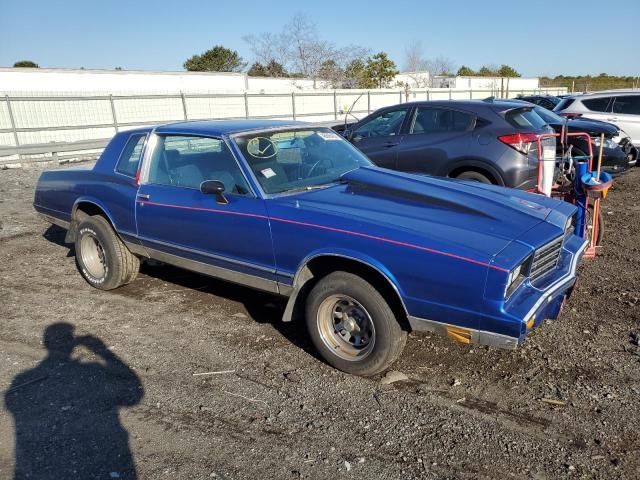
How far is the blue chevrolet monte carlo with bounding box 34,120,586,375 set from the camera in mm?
3113

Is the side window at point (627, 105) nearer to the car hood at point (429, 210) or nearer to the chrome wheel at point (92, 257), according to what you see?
the car hood at point (429, 210)

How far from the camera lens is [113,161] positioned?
5.26 metres

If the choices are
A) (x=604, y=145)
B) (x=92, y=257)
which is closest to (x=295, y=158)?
(x=92, y=257)

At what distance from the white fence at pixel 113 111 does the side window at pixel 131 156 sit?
10736 mm

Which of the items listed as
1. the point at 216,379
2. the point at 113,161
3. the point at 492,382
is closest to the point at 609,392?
the point at 492,382

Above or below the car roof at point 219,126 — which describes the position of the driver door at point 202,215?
below

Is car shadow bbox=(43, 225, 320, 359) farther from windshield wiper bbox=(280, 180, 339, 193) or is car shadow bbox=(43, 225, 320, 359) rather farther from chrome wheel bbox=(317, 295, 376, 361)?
windshield wiper bbox=(280, 180, 339, 193)

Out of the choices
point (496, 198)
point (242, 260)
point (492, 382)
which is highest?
point (496, 198)

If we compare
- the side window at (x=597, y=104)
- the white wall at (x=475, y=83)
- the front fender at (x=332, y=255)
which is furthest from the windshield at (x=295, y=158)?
the white wall at (x=475, y=83)

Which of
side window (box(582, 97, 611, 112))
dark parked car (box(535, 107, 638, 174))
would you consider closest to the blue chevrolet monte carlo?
dark parked car (box(535, 107, 638, 174))

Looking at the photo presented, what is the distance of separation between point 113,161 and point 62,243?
8.94ft

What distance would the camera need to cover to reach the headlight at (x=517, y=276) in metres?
3.00

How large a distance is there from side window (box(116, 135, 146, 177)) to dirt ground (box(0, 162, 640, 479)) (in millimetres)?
1293

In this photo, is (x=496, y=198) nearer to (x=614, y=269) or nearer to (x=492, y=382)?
(x=492, y=382)
